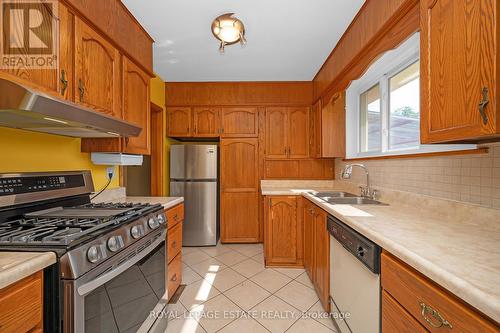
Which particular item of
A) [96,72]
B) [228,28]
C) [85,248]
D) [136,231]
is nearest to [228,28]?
[228,28]

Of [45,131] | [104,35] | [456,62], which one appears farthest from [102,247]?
[456,62]

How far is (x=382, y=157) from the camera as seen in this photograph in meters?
1.88

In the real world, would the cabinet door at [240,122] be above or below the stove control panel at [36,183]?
above

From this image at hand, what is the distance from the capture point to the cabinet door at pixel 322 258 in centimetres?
160

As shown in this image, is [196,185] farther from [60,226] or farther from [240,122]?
[60,226]

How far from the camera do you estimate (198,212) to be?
9.89ft

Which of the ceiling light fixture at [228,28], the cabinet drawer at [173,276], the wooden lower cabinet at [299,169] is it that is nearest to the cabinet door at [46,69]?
the ceiling light fixture at [228,28]

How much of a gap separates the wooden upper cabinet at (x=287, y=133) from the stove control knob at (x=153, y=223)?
200 cm

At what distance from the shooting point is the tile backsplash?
1.02 metres

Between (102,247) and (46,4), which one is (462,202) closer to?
(102,247)

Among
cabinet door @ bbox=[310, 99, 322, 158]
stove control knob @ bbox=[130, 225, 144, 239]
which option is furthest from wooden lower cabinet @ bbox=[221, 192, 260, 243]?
stove control knob @ bbox=[130, 225, 144, 239]

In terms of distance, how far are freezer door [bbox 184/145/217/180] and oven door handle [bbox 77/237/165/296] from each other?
176 cm

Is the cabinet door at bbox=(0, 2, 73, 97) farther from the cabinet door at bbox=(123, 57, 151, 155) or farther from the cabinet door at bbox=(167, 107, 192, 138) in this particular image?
the cabinet door at bbox=(167, 107, 192, 138)

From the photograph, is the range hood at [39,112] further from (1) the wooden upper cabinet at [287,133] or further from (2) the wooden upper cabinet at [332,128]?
(2) the wooden upper cabinet at [332,128]
